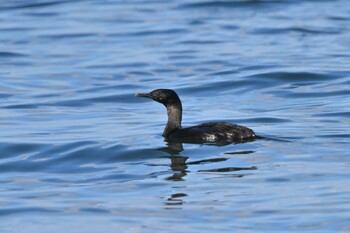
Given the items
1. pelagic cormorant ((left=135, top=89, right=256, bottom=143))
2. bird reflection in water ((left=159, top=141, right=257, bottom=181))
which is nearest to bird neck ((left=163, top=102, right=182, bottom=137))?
pelagic cormorant ((left=135, top=89, right=256, bottom=143))

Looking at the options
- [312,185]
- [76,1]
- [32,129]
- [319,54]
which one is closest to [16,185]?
[312,185]

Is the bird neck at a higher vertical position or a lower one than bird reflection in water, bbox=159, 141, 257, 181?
higher

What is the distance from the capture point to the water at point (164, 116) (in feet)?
41.5

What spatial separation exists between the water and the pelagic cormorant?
0.23 metres

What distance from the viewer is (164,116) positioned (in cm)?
2000

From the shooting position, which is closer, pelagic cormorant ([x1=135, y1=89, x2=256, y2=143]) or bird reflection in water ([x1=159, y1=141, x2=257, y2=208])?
bird reflection in water ([x1=159, y1=141, x2=257, y2=208])

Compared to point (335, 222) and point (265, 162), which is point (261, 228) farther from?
point (265, 162)

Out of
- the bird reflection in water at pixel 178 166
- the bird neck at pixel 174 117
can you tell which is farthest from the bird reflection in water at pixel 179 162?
the bird neck at pixel 174 117

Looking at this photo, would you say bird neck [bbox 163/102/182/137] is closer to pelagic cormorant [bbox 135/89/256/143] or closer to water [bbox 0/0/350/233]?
pelagic cormorant [bbox 135/89/256/143]

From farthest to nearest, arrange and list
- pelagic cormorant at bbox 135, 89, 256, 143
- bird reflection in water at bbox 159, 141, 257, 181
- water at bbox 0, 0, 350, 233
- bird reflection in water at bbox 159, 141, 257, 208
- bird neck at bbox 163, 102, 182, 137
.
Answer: bird neck at bbox 163, 102, 182, 137 → pelagic cormorant at bbox 135, 89, 256, 143 → bird reflection in water at bbox 159, 141, 257, 181 → bird reflection in water at bbox 159, 141, 257, 208 → water at bbox 0, 0, 350, 233

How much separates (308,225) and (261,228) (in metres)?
0.44

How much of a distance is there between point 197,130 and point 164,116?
3381 millimetres

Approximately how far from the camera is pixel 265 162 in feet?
49.5

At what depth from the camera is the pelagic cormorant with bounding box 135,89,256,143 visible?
16328mm
